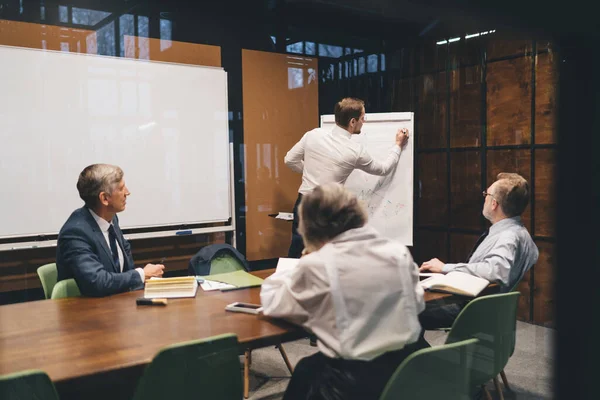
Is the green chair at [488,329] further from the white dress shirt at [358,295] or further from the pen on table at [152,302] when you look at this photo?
the pen on table at [152,302]

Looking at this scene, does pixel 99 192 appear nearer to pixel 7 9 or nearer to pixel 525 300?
pixel 7 9

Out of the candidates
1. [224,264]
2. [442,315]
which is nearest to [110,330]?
[224,264]

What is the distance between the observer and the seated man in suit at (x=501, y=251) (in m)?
2.77

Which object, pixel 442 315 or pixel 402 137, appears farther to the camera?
pixel 402 137

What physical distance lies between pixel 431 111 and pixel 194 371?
3.78 meters

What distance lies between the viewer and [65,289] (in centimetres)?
264

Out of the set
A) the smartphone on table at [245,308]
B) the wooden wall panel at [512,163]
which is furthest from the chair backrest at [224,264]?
the wooden wall panel at [512,163]

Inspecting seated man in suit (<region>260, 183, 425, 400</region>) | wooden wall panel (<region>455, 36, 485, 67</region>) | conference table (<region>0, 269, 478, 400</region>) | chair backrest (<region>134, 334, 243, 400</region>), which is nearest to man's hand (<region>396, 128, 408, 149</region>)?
wooden wall panel (<region>455, 36, 485, 67</region>)

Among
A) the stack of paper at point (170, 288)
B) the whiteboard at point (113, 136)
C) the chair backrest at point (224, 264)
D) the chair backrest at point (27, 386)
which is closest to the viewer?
the chair backrest at point (27, 386)

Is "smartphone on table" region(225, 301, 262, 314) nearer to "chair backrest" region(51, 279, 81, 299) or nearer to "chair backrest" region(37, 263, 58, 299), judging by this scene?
"chair backrest" region(51, 279, 81, 299)

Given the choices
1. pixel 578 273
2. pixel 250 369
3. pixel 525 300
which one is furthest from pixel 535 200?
pixel 578 273

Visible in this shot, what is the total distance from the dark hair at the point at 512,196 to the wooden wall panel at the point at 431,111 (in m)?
1.95

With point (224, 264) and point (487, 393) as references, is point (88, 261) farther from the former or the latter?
point (487, 393)

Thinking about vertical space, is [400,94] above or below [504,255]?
above
